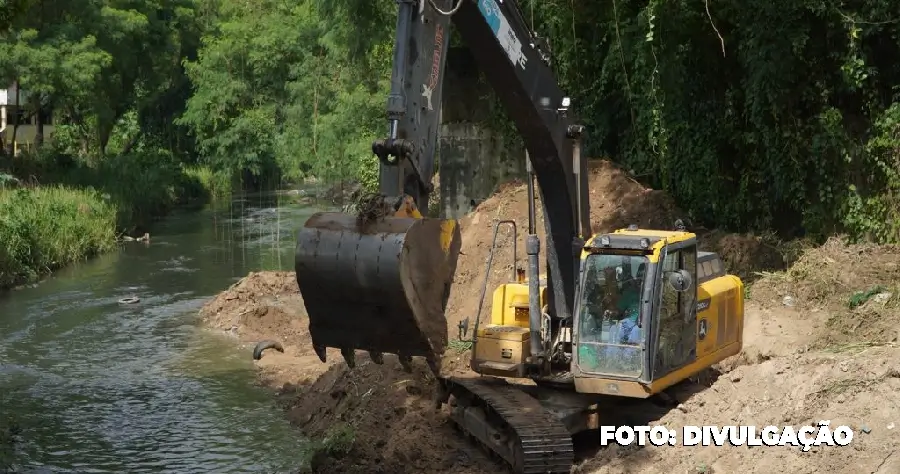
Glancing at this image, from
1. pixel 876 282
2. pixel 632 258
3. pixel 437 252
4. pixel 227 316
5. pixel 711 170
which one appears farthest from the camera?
pixel 227 316

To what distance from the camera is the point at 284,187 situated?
2095 inches

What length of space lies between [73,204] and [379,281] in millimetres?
25313

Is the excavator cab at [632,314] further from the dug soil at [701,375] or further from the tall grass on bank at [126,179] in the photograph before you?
the tall grass on bank at [126,179]

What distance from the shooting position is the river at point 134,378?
44.9 feet

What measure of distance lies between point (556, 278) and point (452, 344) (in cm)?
501

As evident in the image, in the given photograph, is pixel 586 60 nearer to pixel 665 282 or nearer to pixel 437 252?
pixel 665 282

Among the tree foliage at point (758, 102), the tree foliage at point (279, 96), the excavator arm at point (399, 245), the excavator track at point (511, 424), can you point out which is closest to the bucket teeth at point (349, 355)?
the excavator arm at point (399, 245)

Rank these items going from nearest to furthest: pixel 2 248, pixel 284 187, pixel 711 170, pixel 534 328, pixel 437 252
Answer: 1. pixel 437 252
2. pixel 534 328
3. pixel 711 170
4. pixel 2 248
5. pixel 284 187

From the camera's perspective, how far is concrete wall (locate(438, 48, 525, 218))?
2473cm

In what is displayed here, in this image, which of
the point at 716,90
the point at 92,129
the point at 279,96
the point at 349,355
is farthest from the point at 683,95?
the point at 92,129

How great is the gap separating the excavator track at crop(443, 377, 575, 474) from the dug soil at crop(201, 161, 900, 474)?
361 millimetres

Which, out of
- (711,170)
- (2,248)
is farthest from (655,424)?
(2,248)

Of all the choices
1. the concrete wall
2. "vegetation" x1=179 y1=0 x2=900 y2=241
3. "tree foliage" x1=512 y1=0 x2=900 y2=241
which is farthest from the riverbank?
"tree foliage" x1=512 y1=0 x2=900 y2=241

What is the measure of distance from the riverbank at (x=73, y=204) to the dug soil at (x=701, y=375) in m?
6.97
